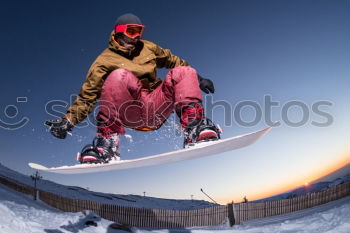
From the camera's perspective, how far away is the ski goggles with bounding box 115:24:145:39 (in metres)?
2.62

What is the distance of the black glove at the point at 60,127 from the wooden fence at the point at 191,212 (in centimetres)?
1303

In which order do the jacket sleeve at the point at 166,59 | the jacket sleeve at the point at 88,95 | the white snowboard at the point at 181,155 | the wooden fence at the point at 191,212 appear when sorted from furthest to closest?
the wooden fence at the point at 191,212 < the jacket sleeve at the point at 166,59 < the jacket sleeve at the point at 88,95 < the white snowboard at the point at 181,155

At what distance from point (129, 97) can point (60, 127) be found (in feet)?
2.29

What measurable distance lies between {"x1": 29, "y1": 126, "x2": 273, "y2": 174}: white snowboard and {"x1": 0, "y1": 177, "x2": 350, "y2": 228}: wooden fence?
41.9ft

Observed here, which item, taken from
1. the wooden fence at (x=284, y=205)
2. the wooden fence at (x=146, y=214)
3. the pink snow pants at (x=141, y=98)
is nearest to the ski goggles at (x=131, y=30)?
the pink snow pants at (x=141, y=98)

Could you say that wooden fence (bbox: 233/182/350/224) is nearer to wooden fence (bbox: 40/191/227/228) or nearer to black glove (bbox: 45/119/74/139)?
wooden fence (bbox: 40/191/227/228)

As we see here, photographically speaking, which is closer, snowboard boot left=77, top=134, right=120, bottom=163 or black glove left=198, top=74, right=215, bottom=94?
snowboard boot left=77, top=134, right=120, bottom=163

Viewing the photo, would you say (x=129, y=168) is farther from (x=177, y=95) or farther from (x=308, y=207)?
(x=308, y=207)

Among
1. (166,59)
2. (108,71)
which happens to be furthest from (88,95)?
(166,59)

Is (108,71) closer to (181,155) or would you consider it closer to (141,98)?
(141,98)

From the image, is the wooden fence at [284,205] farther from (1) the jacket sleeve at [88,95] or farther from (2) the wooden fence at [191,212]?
(1) the jacket sleeve at [88,95]

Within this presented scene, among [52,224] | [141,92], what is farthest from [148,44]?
[52,224]

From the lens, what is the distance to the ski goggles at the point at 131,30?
103 inches

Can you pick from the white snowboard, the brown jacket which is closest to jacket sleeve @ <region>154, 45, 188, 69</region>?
the brown jacket
